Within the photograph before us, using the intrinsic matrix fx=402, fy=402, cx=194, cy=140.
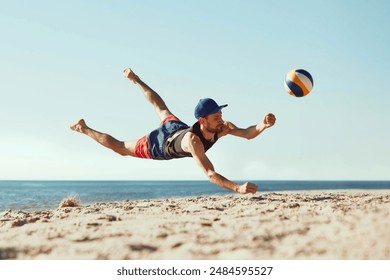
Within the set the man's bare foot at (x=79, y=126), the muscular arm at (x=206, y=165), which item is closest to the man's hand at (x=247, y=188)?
the muscular arm at (x=206, y=165)

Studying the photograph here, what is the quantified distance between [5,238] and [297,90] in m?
4.68

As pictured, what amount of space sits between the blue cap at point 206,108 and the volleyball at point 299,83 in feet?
4.90

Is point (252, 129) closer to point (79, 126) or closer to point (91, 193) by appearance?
point (79, 126)

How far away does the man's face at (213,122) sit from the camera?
577 centimetres

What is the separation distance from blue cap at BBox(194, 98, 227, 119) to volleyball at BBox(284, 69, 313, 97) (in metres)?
1.49

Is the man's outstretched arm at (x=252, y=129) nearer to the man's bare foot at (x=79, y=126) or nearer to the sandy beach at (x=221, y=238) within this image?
the sandy beach at (x=221, y=238)

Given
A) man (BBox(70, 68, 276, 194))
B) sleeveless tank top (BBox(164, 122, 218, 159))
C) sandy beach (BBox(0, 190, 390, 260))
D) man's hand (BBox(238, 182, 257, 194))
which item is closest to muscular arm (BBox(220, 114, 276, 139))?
man (BBox(70, 68, 276, 194))

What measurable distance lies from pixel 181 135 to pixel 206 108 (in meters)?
0.59

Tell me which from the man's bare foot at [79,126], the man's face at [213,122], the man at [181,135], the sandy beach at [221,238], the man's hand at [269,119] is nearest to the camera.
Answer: the sandy beach at [221,238]

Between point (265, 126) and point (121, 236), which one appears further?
point (265, 126)

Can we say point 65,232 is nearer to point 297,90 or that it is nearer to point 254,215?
point 254,215
